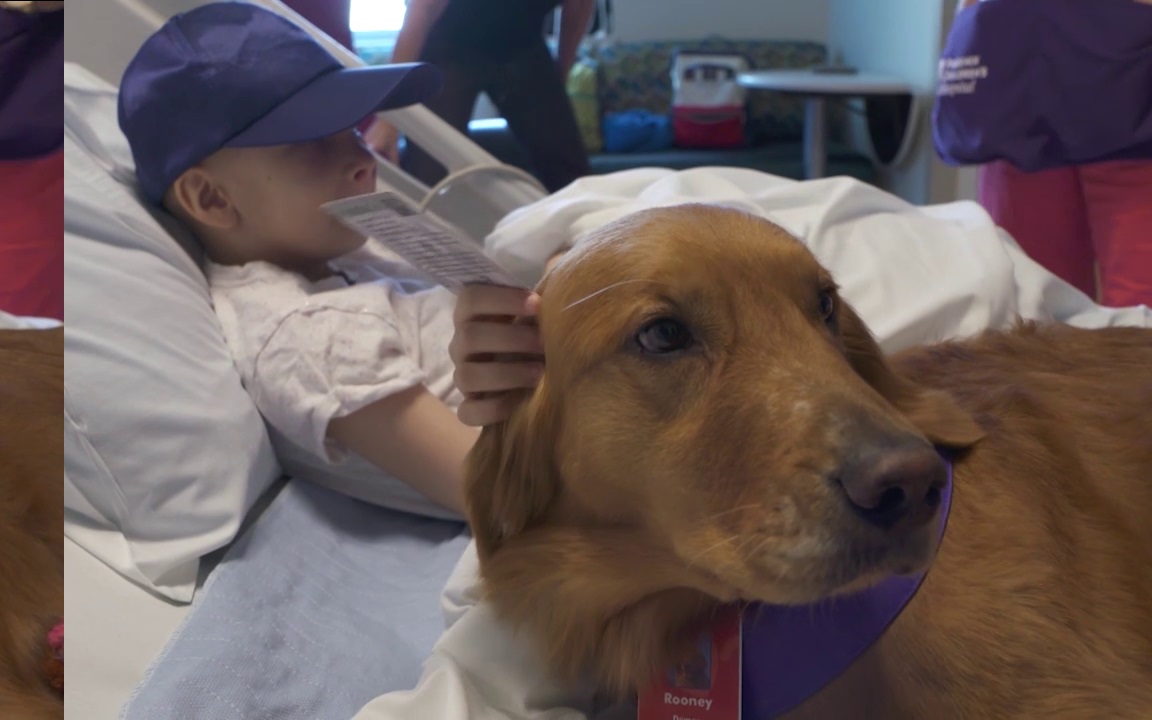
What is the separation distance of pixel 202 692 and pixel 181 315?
2.05ft

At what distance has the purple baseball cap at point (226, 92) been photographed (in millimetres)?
1553

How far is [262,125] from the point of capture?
5.18ft

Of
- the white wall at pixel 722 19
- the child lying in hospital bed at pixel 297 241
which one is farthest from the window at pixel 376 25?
the white wall at pixel 722 19

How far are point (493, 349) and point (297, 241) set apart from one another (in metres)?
0.76

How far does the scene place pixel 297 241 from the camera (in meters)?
1.69

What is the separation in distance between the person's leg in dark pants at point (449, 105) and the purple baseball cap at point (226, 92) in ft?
0.77

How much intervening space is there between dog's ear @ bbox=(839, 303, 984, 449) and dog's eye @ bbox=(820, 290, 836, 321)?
0.05m

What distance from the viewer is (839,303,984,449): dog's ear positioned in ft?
3.48

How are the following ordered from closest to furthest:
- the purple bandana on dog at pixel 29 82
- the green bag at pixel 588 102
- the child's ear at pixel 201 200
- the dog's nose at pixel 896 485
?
the purple bandana on dog at pixel 29 82 → the dog's nose at pixel 896 485 → the child's ear at pixel 201 200 → the green bag at pixel 588 102

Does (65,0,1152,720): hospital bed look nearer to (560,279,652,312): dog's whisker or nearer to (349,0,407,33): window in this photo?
(349,0,407,33): window

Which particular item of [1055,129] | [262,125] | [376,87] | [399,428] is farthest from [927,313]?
[262,125]

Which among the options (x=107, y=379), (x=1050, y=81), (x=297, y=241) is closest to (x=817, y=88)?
(x=1050, y=81)

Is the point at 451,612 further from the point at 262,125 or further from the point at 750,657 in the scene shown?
the point at 262,125

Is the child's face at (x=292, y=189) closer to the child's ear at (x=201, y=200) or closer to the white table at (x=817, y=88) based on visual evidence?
the child's ear at (x=201, y=200)
